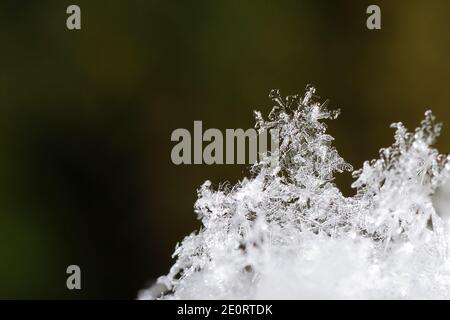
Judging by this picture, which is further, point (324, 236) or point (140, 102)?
point (140, 102)

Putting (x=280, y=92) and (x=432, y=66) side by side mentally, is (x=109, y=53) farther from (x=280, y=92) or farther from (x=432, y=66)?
(x=432, y=66)

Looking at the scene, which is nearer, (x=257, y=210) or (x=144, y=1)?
(x=257, y=210)

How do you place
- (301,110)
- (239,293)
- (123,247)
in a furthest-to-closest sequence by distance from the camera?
(123,247), (301,110), (239,293)

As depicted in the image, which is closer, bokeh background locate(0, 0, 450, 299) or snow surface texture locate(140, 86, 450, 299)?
snow surface texture locate(140, 86, 450, 299)

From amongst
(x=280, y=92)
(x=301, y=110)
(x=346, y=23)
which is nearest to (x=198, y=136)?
(x=280, y=92)
